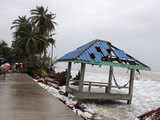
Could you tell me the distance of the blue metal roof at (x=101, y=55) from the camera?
11992 mm

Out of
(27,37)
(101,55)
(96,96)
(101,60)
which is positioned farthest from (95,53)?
(27,37)

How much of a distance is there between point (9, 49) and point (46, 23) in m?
23.0

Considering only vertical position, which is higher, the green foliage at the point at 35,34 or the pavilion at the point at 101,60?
the green foliage at the point at 35,34

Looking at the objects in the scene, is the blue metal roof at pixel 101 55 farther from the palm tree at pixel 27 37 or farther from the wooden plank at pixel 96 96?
the palm tree at pixel 27 37

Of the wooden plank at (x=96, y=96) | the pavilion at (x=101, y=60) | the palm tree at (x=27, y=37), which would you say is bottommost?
the wooden plank at (x=96, y=96)

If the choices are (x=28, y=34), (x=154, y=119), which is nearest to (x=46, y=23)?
(x=28, y=34)

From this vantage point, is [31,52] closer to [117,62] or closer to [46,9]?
[46,9]

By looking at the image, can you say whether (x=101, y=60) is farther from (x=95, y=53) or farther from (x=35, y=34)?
(x=35, y=34)

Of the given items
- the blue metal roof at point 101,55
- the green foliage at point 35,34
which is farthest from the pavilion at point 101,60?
the green foliage at point 35,34

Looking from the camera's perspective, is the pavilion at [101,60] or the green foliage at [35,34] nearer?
the pavilion at [101,60]

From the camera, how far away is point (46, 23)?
125ft

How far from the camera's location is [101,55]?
42.1ft

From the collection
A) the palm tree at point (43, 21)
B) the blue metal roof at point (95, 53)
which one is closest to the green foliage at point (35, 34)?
the palm tree at point (43, 21)

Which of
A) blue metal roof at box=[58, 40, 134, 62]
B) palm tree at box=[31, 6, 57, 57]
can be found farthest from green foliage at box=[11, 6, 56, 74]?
blue metal roof at box=[58, 40, 134, 62]
